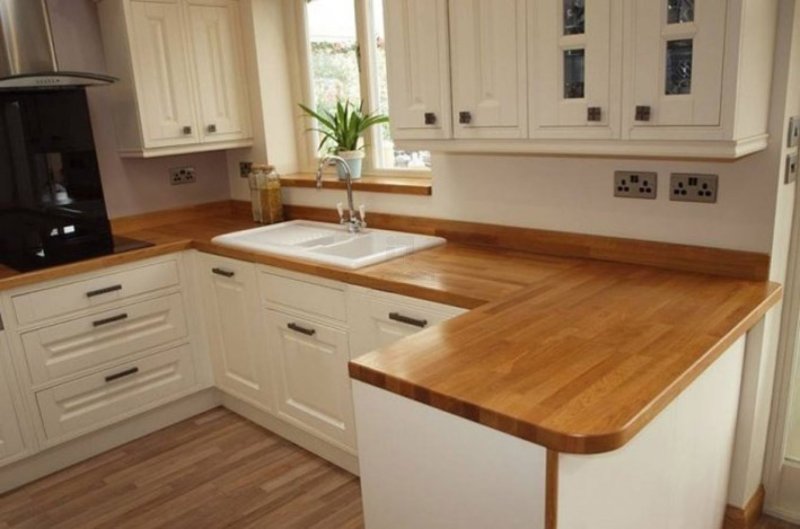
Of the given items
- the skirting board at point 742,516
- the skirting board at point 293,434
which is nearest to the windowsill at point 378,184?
the skirting board at point 293,434

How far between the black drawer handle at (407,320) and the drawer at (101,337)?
52.2 inches

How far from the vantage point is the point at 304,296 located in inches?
97.4

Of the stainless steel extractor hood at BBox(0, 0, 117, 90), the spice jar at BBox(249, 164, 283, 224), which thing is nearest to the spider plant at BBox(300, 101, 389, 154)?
the spice jar at BBox(249, 164, 283, 224)

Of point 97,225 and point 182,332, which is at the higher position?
point 97,225

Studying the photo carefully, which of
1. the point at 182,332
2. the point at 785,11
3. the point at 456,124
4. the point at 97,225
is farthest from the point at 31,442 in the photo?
the point at 785,11

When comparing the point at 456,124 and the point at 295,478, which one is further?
the point at 295,478

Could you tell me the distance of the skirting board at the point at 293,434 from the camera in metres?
2.60

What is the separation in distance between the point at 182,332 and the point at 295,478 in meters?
0.92

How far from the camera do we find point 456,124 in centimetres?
212

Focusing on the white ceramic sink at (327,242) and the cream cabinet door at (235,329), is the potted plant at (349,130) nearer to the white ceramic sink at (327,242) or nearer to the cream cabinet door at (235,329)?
the white ceramic sink at (327,242)

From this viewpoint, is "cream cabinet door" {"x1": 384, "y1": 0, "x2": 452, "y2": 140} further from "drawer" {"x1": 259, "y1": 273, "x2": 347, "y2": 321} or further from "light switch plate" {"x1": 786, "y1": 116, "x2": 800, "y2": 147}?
"light switch plate" {"x1": 786, "y1": 116, "x2": 800, "y2": 147}

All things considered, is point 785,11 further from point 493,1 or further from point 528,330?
point 528,330

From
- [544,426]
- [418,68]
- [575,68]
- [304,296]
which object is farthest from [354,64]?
[544,426]

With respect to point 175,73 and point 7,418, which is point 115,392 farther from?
point 175,73
